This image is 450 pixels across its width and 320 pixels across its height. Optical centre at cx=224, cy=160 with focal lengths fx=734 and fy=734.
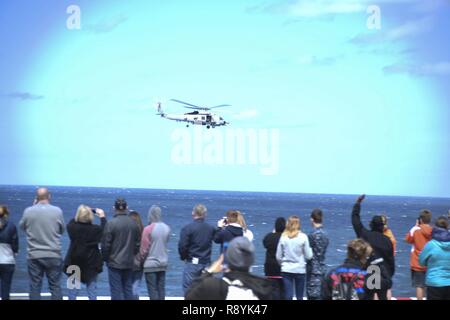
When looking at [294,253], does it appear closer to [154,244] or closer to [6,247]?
[154,244]

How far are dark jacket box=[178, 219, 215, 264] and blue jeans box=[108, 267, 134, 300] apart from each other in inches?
31.4

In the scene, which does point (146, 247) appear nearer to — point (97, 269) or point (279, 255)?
point (97, 269)

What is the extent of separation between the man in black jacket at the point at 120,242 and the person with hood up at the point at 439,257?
12.6ft

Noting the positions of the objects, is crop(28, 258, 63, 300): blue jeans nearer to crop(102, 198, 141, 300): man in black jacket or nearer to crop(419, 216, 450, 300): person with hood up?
crop(102, 198, 141, 300): man in black jacket

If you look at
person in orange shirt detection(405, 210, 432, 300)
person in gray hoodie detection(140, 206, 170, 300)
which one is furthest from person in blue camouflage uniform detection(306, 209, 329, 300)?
person in gray hoodie detection(140, 206, 170, 300)

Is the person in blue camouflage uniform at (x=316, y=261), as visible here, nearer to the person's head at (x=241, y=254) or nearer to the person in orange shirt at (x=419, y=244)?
the person in orange shirt at (x=419, y=244)

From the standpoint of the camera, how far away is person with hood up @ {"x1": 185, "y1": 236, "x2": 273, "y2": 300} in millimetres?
4887

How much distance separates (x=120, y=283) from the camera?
10047mm

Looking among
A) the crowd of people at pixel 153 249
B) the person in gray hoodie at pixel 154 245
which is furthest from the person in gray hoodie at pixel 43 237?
the person in gray hoodie at pixel 154 245

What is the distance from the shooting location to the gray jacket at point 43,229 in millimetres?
9391
